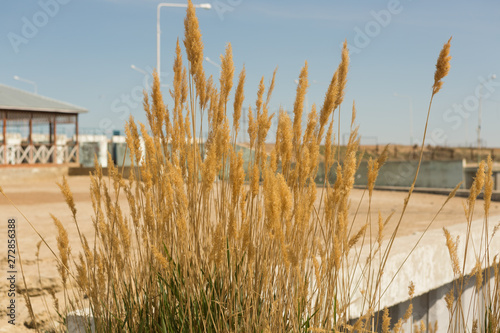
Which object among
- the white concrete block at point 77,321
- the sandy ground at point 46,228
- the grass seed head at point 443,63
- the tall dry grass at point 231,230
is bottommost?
the sandy ground at point 46,228

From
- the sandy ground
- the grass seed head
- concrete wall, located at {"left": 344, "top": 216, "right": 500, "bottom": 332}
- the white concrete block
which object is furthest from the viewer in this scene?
the sandy ground

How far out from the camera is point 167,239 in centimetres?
190

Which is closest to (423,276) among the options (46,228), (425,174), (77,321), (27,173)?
(77,321)

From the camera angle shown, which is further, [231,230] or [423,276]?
[423,276]

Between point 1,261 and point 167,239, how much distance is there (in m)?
3.19

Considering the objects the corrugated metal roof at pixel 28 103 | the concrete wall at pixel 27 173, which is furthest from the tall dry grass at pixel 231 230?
the corrugated metal roof at pixel 28 103

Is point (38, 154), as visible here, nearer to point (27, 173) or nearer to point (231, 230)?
point (27, 173)

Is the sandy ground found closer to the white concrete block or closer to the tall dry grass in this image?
the white concrete block

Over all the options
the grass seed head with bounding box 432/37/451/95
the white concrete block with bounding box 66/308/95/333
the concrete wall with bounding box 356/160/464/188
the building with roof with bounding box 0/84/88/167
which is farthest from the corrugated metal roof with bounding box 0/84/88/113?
the grass seed head with bounding box 432/37/451/95

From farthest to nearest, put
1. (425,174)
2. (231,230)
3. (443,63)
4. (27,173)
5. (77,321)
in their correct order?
→ (27,173) → (425,174) → (77,321) → (443,63) → (231,230)

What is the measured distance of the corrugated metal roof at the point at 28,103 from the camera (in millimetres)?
20562

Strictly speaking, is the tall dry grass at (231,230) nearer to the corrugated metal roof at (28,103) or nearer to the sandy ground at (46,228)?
the sandy ground at (46,228)

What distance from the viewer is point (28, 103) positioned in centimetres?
2141

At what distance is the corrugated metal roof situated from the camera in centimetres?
2056
